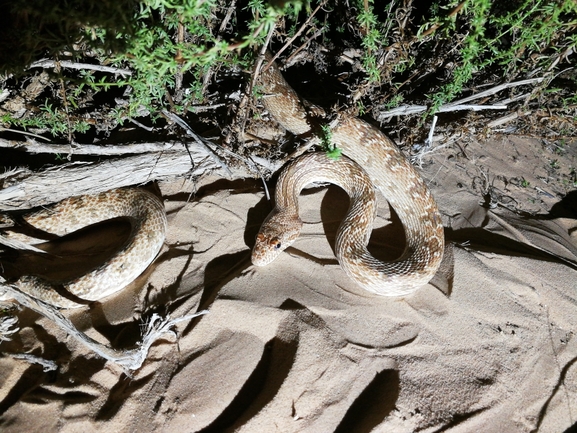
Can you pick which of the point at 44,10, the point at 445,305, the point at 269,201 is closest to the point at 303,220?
the point at 269,201

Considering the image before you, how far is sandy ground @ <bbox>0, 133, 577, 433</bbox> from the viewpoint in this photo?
2928 mm

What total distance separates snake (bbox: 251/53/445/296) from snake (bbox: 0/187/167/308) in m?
1.23

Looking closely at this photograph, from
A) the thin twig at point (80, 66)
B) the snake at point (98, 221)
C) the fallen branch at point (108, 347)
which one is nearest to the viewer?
the fallen branch at point (108, 347)

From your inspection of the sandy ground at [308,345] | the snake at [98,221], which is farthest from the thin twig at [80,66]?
the sandy ground at [308,345]

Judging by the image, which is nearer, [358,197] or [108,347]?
[108,347]

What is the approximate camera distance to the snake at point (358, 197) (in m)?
3.96

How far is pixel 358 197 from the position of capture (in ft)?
15.2

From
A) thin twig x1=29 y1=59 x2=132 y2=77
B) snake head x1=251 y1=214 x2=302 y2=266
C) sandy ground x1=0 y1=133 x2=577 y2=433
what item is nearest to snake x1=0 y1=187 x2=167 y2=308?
sandy ground x1=0 y1=133 x2=577 y2=433

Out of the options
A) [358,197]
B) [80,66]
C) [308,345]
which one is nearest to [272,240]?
[308,345]

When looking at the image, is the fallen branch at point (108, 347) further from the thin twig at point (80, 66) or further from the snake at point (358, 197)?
the thin twig at point (80, 66)

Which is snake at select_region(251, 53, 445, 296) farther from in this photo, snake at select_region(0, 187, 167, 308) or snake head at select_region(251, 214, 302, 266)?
snake at select_region(0, 187, 167, 308)

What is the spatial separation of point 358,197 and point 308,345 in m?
2.09

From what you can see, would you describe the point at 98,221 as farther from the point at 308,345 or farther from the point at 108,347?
the point at 308,345

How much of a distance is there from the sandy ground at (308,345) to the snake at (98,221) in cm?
17
